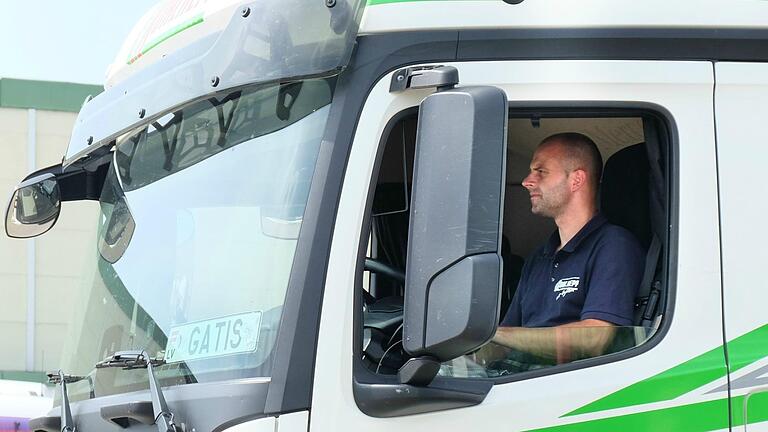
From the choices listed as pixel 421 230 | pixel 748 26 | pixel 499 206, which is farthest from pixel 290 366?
pixel 748 26

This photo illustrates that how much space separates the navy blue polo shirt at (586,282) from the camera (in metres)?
2.90

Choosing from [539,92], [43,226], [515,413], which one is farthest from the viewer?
[43,226]

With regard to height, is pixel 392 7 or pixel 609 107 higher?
pixel 392 7

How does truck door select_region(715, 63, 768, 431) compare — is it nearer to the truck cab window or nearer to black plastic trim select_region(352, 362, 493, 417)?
the truck cab window

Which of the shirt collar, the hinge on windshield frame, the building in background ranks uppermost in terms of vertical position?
the building in background

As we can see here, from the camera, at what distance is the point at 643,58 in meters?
2.77

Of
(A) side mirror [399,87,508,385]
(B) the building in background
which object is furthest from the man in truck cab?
(B) the building in background

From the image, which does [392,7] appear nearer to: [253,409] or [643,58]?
[643,58]

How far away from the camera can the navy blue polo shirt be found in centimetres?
290

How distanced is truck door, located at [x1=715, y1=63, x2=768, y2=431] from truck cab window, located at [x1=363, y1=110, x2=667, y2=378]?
170mm

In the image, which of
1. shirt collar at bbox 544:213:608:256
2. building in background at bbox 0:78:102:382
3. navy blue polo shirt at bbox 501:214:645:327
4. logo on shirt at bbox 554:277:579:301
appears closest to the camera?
navy blue polo shirt at bbox 501:214:645:327

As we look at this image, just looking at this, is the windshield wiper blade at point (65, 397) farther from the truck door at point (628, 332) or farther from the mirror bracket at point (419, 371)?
the mirror bracket at point (419, 371)

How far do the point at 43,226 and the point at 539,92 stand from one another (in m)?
2.09

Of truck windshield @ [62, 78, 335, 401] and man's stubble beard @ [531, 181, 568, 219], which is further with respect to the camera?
man's stubble beard @ [531, 181, 568, 219]
